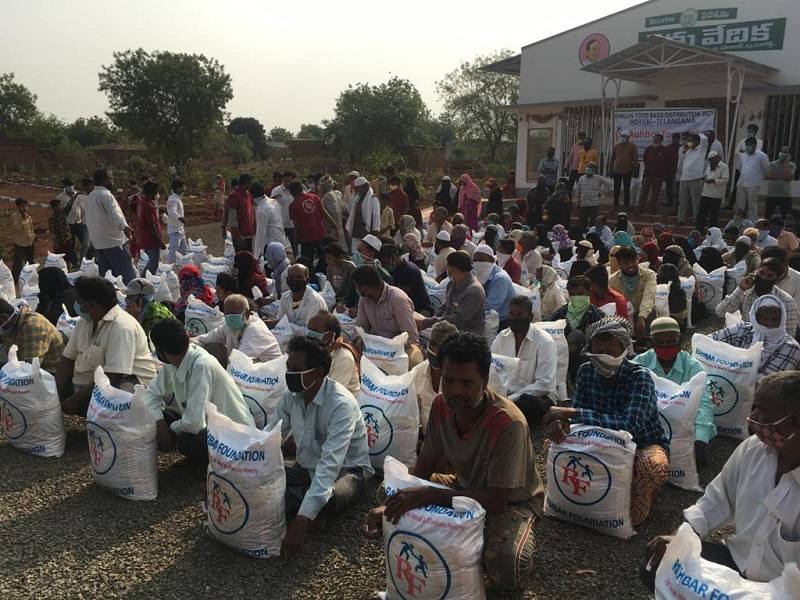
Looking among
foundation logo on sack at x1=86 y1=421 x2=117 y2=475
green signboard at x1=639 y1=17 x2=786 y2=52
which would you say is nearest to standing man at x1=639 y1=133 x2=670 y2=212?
green signboard at x1=639 y1=17 x2=786 y2=52

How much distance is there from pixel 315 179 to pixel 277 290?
21.5 ft

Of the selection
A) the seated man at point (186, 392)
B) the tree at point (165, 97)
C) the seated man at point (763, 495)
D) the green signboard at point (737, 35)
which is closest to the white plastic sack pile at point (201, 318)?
the seated man at point (186, 392)

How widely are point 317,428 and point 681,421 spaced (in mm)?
2081

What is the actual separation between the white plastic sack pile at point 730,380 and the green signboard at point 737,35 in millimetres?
12255

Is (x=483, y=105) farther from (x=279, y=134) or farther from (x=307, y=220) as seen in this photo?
(x=279, y=134)

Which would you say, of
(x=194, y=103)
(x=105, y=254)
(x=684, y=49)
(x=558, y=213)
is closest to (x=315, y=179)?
(x=558, y=213)

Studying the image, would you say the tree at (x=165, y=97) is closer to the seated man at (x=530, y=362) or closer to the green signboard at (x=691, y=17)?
the green signboard at (x=691, y=17)

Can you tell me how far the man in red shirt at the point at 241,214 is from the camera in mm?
10297

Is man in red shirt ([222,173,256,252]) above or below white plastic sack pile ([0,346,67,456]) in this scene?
above

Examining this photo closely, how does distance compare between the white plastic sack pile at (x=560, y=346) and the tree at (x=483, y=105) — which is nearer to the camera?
the white plastic sack pile at (x=560, y=346)

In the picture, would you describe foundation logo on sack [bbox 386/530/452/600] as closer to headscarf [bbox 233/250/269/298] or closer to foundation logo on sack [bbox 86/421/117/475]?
foundation logo on sack [bbox 86/421/117/475]

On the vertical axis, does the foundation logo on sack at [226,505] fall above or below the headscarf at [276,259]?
below

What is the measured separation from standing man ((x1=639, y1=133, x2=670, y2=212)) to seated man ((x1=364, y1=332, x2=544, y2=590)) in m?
12.2

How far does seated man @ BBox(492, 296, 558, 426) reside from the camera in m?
4.71
